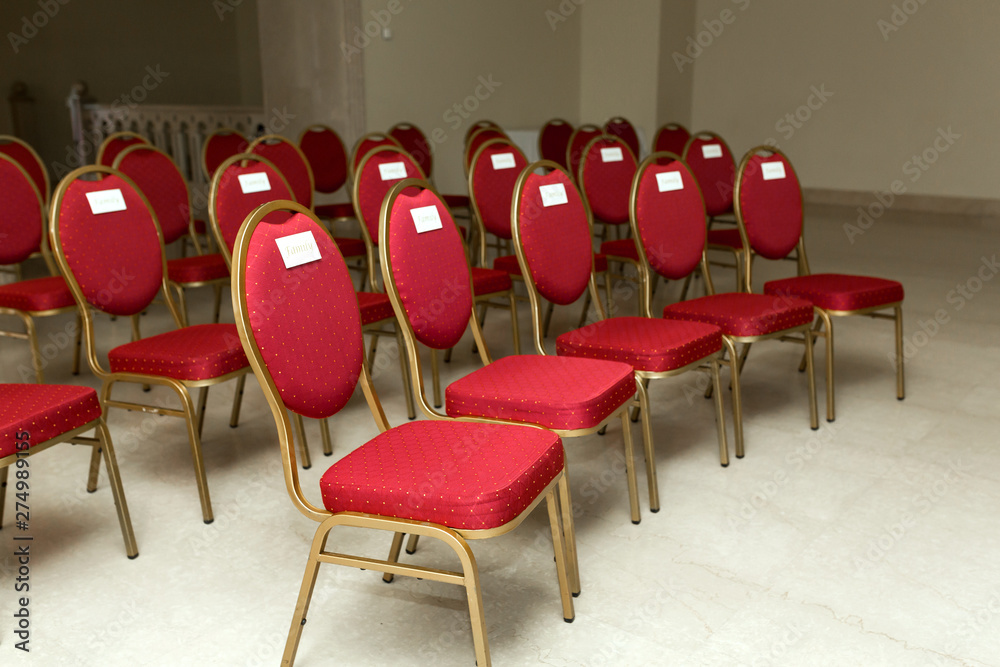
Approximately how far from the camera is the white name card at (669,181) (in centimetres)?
296

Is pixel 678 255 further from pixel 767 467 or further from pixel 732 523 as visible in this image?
pixel 732 523

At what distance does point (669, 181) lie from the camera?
299 centimetres

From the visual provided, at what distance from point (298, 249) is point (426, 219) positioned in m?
0.48

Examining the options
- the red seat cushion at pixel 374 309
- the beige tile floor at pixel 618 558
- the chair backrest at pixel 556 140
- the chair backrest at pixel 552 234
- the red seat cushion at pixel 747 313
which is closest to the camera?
the beige tile floor at pixel 618 558

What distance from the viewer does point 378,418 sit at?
1.91 meters

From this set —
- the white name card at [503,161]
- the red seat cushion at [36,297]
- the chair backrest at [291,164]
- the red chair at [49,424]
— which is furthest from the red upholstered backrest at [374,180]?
Answer: the red chair at [49,424]

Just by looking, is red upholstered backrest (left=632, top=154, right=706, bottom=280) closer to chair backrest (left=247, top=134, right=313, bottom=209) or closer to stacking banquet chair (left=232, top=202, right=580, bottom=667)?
stacking banquet chair (left=232, top=202, right=580, bottom=667)

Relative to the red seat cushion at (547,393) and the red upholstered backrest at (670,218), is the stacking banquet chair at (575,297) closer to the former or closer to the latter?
the red seat cushion at (547,393)

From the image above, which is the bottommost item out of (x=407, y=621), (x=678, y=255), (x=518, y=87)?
(x=407, y=621)

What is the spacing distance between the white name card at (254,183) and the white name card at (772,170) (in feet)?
6.03

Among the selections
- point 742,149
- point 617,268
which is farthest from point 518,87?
point 617,268

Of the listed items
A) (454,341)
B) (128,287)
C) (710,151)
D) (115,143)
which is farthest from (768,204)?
(115,143)

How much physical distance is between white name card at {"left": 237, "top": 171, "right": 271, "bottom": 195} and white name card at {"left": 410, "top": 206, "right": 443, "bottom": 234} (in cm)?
121

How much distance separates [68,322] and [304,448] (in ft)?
8.47
